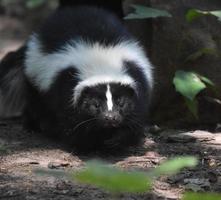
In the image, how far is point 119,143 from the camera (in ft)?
16.8

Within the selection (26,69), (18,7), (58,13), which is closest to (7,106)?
(26,69)

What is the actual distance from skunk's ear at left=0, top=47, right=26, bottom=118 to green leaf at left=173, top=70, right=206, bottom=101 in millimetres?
1787

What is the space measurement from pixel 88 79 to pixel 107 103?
1.08ft

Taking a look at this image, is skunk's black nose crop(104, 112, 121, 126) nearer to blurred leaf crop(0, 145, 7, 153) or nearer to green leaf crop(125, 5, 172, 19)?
blurred leaf crop(0, 145, 7, 153)

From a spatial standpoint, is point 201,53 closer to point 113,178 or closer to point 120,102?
point 120,102

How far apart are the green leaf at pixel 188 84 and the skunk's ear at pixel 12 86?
70.3 inches

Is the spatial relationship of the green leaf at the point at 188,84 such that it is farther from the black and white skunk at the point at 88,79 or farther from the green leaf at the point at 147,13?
the green leaf at the point at 147,13

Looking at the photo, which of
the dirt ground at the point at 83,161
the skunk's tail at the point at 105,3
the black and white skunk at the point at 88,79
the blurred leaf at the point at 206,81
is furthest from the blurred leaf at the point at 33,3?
the blurred leaf at the point at 206,81

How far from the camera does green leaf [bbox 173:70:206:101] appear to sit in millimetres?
5314

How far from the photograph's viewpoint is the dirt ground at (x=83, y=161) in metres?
3.87

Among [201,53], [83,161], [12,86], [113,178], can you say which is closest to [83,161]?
[83,161]

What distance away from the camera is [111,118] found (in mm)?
4730

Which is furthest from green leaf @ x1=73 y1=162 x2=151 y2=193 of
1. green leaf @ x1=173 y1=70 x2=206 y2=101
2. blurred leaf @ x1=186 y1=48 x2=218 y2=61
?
blurred leaf @ x1=186 y1=48 x2=218 y2=61

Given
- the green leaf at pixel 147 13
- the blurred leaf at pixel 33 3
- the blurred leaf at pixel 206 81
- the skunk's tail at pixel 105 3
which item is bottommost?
the blurred leaf at pixel 206 81
